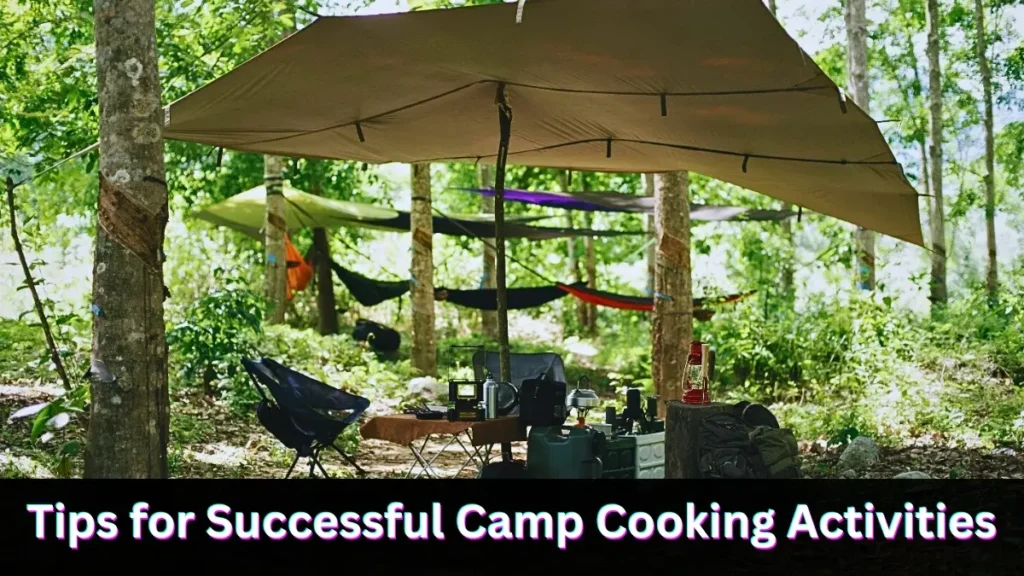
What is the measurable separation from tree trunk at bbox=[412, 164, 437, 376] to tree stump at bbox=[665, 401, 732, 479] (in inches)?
163

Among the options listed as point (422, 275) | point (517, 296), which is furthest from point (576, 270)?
point (422, 275)

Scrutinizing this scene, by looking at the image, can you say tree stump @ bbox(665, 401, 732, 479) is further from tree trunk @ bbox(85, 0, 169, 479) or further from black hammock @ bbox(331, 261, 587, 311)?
black hammock @ bbox(331, 261, 587, 311)

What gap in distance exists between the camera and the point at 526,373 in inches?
227

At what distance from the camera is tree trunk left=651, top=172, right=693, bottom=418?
6312 mm

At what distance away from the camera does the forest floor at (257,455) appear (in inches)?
→ 198

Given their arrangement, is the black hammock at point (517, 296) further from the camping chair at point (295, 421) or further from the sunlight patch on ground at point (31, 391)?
the camping chair at point (295, 421)

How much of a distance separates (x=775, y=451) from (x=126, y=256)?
88.3 inches

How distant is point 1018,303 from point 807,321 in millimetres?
1546

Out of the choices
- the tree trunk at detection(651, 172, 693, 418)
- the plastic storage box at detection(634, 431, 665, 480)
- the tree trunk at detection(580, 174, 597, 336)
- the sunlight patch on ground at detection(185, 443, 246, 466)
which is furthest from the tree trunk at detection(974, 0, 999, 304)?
the sunlight patch on ground at detection(185, 443, 246, 466)

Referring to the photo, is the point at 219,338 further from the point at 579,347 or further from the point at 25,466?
the point at 579,347

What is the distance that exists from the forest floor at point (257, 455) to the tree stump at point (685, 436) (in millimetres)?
1201

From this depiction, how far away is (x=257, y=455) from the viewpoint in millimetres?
5535

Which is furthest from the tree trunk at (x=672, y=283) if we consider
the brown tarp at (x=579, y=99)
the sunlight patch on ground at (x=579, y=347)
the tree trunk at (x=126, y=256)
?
the sunlight patch on ground at (x=579, y=347)

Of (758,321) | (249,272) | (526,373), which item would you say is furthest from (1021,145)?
(526,373)
